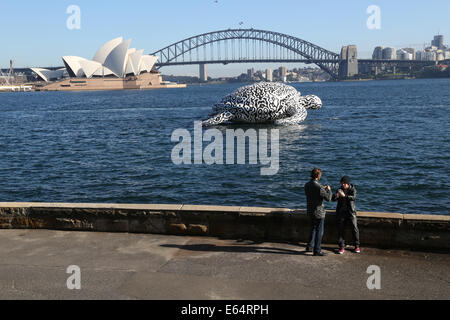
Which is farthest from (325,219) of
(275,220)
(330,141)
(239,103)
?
(239,103)

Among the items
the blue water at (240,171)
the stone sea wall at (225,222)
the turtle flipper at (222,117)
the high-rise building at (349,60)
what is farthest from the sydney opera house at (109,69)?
the stone sea wall at (225,222)

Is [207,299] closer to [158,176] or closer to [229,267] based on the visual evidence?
[229,267]

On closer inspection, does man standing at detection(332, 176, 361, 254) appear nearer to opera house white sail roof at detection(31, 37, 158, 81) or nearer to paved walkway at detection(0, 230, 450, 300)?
paved walkway at detection(0, 230, 450, 300)

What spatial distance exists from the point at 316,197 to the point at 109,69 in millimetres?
143162

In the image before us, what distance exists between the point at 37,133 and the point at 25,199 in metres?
18.8

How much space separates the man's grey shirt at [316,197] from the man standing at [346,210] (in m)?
0.22

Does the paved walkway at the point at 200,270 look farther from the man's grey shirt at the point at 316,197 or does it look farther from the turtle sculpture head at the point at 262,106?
the turtle sculpture head at the point at 262,106

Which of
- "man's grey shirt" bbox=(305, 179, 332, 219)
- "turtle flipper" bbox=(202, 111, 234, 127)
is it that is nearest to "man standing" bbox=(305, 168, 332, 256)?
"man's grey shirt" bbox=(305, 179, 332, 219)

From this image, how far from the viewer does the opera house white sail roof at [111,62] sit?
13325 cm

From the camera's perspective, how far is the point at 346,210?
6895 mm

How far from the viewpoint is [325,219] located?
23.7ft

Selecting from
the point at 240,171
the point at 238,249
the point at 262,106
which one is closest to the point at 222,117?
the point at 262,106

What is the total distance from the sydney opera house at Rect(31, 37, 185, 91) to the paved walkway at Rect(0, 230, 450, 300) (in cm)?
12556
